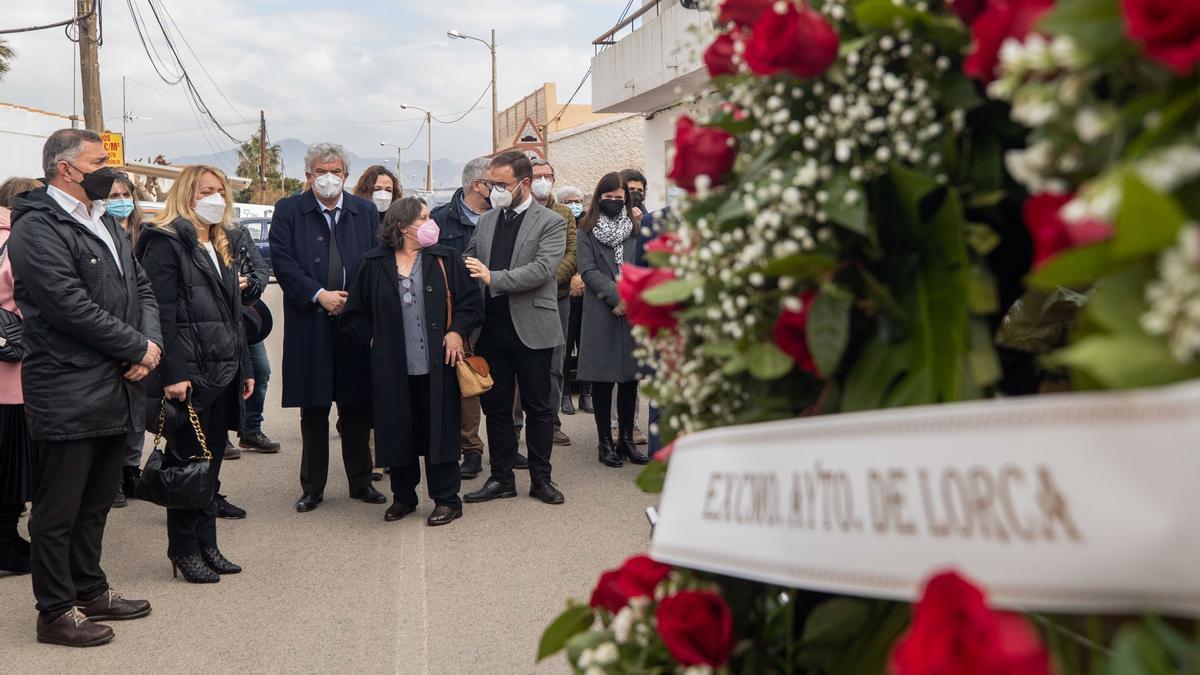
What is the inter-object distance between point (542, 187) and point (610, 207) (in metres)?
1.48

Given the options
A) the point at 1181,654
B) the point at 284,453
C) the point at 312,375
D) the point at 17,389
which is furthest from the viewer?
the point at 284,453

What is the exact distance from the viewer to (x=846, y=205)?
143 cm

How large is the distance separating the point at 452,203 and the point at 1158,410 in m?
7.97

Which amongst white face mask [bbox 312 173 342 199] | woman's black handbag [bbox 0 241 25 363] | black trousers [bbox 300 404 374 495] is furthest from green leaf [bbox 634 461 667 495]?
white face mask [bbox 312 173 342 199]

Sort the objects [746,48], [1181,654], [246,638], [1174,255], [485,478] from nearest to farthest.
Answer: [1174,255] < [1181,654] < [746,48] < [246,638] < [485,478]

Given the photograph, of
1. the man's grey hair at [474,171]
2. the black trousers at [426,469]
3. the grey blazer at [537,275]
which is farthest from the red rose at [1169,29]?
the man's grey hair at [474,171]

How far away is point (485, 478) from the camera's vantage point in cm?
824

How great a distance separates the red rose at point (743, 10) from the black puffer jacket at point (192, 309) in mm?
4569

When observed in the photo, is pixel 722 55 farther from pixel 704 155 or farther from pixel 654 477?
pixel 654 477

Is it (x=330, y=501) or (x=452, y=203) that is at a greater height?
(x=452, y=203)

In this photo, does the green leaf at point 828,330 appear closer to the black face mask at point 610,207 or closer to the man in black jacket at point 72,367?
the man in black jacket at point 72,367

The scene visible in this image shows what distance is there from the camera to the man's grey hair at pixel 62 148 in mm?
4794

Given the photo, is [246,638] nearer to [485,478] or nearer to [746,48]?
[485,478]

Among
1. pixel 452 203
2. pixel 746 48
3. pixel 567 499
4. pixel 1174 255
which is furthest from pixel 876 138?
pixel 452 203
